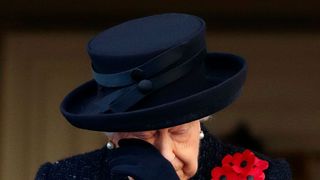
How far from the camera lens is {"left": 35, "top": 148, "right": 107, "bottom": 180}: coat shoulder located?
186cm

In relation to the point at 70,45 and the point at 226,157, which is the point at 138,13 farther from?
the point at 226,157

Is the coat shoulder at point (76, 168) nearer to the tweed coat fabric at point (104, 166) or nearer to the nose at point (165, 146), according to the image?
the tweed coat fabric at point (104, 166)

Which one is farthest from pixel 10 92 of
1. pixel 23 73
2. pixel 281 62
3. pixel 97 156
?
pixel 97 156

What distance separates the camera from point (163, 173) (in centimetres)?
157

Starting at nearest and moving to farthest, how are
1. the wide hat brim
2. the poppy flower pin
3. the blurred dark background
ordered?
the wide hat brim → the poppy flower pin → the blurred dark background

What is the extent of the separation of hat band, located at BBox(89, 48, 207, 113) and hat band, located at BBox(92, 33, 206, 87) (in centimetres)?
1

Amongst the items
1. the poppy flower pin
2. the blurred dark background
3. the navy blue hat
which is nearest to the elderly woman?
the navy blue hat

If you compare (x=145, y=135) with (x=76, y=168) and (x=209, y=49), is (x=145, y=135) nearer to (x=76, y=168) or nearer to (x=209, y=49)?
(x=76, y=168)

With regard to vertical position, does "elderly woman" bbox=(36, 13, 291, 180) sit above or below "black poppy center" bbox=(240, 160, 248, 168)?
above

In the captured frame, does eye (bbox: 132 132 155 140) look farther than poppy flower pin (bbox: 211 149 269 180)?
No

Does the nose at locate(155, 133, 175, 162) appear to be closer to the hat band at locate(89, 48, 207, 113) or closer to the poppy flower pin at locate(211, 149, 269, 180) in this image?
the hat band at locate(89, 48, 207, 113)

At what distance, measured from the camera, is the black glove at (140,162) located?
5.17 feet

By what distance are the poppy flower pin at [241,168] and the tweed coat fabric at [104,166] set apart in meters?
0.02

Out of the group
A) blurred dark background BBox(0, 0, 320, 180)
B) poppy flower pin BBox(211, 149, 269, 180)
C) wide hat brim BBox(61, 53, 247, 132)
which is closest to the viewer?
wide hat brim BBox(61, 53, 247, 132)
